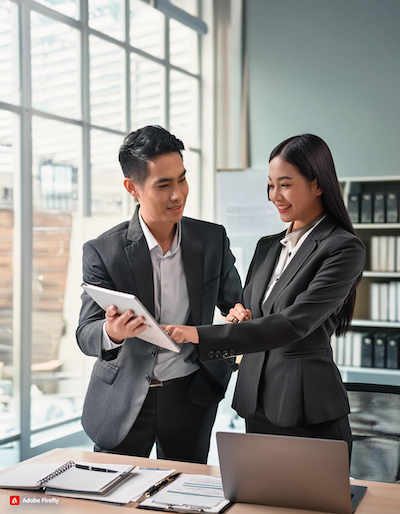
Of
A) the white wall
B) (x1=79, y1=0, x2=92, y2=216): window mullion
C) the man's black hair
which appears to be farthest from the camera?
the white wall

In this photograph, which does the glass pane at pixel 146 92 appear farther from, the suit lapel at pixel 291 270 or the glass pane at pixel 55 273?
the suit lapel at pixel 291 270

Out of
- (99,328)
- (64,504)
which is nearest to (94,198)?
(99,328)

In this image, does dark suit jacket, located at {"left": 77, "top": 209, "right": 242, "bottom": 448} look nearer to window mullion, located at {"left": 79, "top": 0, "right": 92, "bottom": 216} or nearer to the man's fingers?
the man's fingers

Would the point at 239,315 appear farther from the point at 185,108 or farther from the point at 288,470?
the point at 185,108

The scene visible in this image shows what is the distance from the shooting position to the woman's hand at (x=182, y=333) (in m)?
1.78

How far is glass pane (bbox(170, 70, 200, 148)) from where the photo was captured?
614 centimetres

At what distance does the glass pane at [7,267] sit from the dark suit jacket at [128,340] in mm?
2247

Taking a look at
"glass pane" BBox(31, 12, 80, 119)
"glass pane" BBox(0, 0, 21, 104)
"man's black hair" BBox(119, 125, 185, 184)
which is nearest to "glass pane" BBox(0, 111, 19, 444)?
"glass pane" BBox(0, 0, 21, 104)

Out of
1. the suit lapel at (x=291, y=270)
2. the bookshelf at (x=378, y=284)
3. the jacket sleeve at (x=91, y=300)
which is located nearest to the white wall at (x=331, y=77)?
the bookshelf at (x=378, y=284)

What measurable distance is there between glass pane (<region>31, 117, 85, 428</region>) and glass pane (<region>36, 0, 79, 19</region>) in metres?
0.86

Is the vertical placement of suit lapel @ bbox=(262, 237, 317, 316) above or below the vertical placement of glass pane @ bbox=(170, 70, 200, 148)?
below

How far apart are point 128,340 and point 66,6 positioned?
11.6 feet

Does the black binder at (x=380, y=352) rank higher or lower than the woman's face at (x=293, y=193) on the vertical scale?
lower

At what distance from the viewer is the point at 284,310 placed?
1823 mm
